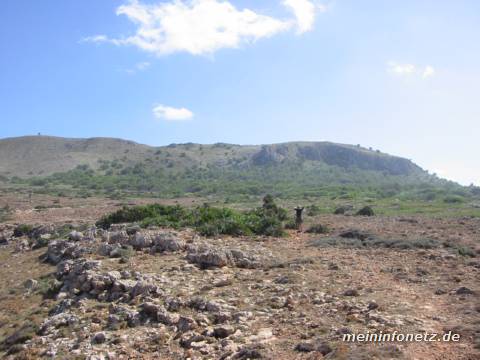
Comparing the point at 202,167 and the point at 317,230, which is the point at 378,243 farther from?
the point at 202,167

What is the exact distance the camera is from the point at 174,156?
420 ft

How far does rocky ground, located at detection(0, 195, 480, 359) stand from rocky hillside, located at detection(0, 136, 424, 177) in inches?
3919

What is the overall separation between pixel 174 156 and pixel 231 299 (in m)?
119

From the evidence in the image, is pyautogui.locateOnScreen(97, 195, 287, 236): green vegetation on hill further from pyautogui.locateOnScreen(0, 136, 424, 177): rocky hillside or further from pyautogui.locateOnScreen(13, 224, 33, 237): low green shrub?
pyautogui.locateOnScreen(0, 136, 424, 177): rocky hillside

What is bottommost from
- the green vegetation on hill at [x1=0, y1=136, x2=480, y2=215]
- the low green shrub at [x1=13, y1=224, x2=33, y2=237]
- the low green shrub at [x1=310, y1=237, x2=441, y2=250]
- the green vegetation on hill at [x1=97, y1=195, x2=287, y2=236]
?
the low green shrub at [x1=13, y1=224, x2=33, y2=237]

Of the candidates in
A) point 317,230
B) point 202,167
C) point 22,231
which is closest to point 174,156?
point 202,167

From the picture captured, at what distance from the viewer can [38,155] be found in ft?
398

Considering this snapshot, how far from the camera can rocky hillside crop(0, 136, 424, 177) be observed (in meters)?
117

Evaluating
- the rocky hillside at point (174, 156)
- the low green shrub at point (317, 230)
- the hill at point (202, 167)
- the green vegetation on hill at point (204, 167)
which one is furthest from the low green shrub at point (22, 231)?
the rocky hillside at point (174, 156)

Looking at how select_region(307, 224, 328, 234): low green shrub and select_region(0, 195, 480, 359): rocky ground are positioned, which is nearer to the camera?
select_region(0, 195, 480, 359): rocky ground

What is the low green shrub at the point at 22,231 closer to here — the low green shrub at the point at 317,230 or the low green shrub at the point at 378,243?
the low green shrub at the point at 317,230

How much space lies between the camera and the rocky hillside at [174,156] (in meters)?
117

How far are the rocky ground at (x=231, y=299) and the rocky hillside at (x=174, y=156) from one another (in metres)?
99.6

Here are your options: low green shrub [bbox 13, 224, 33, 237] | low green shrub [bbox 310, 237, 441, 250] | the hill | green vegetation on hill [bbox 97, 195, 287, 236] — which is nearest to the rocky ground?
low green shrub [bbox 310, 237, 441, 250]
